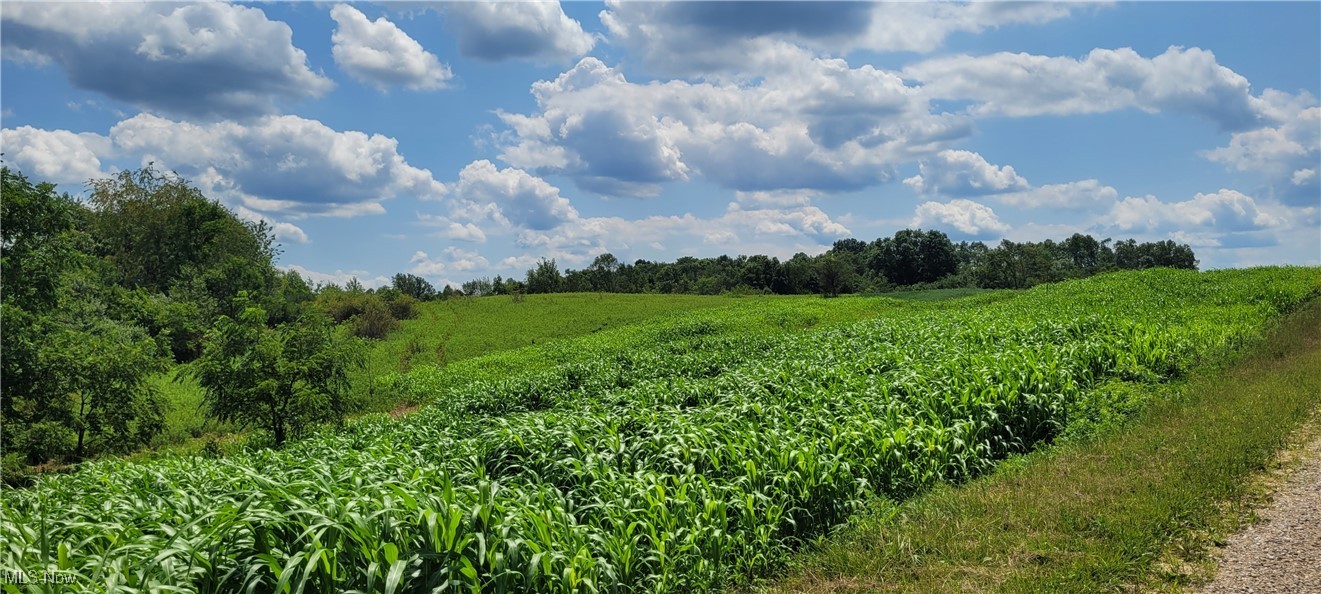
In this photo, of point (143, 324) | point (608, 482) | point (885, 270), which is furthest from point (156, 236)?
point (885, 270)

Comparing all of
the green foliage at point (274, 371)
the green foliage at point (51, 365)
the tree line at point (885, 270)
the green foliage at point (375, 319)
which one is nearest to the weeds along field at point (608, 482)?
the green foliage at point (274, 371)

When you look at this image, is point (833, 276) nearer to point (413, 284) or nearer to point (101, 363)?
point (413, 284)

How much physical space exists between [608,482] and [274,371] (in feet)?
31.5

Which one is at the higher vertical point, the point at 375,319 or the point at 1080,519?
the point at 375,319

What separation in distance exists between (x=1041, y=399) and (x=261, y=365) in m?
12.5

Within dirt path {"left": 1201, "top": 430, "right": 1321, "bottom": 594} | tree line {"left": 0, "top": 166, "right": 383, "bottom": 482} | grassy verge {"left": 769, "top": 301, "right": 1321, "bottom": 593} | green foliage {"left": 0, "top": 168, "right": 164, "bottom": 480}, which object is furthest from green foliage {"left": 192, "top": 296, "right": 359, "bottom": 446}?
dirt path {"left": 1201, "top": 430, "right": 1321, "bottom": 594}

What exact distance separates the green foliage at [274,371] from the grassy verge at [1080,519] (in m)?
10.5

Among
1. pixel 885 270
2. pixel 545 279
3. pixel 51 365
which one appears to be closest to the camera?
pixel 51 365

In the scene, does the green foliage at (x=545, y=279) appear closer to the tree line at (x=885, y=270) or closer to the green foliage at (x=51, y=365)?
the tree line at (x=885, y=270)

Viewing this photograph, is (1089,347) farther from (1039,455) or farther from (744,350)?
(744,350)

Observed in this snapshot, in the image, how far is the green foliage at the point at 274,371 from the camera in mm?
12922

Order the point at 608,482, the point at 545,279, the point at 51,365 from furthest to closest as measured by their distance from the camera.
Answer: the point at 545,279 → the point at 51,365 → the point at 608,482

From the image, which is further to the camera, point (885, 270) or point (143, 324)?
point (885, 270)

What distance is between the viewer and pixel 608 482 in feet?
20.1
